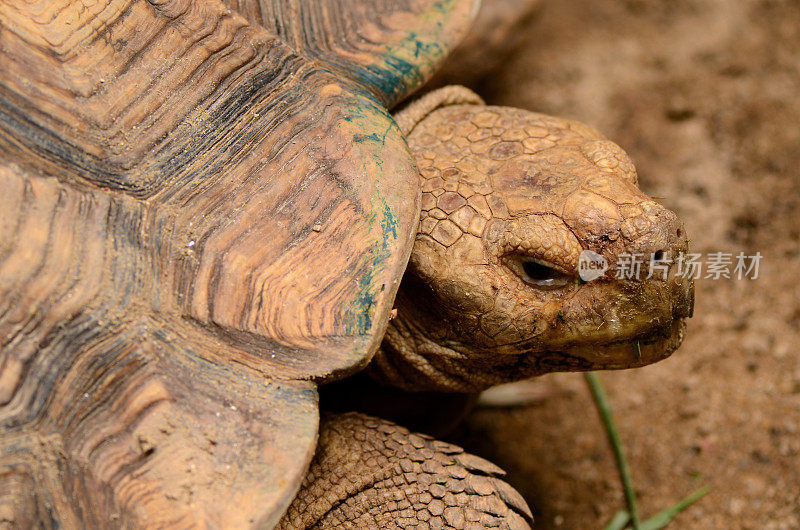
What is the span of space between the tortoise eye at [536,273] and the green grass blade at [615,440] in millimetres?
1104

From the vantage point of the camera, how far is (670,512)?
2.43 meters

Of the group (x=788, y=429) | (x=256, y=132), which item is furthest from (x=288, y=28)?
(x=788, y=429)

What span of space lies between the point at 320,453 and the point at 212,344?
1.71 ft

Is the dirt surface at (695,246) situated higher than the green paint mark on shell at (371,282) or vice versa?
the green paint mark on shell at (371,282)

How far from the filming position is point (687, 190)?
3324mm

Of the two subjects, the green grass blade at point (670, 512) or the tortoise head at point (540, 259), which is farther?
the green grass blade at point (670, 512)

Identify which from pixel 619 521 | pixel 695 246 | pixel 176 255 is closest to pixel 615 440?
pixel 619 521

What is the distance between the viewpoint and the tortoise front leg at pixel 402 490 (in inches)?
66.4

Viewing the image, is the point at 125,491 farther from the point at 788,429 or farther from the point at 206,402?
the point at 788,429

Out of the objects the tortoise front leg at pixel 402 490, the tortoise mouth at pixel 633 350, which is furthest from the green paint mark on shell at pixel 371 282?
the tortoise mouth at pixel 633 350

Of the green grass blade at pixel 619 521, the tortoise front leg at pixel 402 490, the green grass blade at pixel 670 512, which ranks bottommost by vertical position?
the green grass blade at pixel 670 512

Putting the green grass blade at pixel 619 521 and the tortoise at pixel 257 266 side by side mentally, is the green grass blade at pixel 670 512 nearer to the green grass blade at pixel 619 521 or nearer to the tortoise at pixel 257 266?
the green grass blade at pixel 619 521

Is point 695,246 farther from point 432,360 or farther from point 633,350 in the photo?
point 432,360

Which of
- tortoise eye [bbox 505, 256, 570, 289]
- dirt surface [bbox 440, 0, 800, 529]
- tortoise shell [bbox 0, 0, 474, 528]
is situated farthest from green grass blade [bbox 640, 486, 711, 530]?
tortoise shell [bbox 0, 0, 474, 528]
